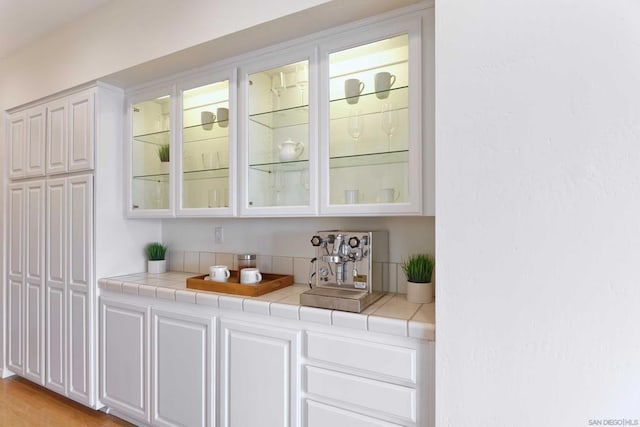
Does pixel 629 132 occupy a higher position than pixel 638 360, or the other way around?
pixel 629 132

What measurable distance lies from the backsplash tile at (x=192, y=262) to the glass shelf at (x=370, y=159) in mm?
1335

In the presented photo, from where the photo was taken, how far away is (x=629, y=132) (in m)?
0.90

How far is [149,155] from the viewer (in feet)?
7.23

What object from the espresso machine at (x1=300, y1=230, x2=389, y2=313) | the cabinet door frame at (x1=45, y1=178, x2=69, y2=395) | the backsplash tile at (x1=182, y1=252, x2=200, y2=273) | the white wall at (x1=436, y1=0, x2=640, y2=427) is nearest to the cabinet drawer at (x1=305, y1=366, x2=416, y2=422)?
the white wall at (x1=436, y1=0, x2=640, y2=427)

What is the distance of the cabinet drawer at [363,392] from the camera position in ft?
4.00

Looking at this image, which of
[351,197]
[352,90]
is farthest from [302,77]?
[351,197]

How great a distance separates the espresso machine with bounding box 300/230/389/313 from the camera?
4.79ft

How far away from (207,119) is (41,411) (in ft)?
7.30

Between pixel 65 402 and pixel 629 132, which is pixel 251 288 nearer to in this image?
pixel 629 132

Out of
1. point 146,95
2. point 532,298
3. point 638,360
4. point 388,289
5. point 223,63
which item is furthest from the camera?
point 146,95

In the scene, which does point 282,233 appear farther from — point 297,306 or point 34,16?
point 34,16

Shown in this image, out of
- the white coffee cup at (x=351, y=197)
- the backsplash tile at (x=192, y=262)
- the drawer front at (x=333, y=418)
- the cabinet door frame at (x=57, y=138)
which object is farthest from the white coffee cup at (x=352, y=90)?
the cabinet door frame at (x=57, y=138)

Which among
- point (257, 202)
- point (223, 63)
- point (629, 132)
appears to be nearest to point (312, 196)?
point (257, 202)

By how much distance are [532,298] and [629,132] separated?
0.53 meters
